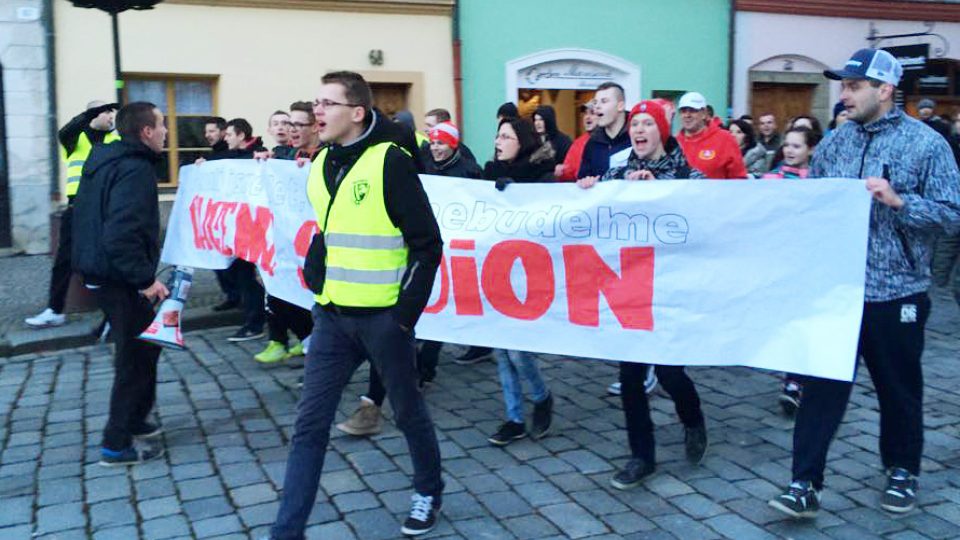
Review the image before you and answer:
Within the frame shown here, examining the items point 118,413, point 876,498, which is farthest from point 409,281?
point 876,498

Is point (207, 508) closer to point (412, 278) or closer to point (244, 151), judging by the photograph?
point (412, 278)

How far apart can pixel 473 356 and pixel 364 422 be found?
1953 mm

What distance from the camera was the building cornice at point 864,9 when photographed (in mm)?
17578

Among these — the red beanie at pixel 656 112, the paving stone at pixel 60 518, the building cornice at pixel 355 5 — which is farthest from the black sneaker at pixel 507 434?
the building cornice at pixel 355 5

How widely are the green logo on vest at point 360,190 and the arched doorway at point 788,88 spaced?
48.5ft

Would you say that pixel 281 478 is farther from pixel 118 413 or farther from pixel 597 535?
pixel 597 535

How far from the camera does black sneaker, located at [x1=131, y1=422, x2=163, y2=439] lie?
5625mm

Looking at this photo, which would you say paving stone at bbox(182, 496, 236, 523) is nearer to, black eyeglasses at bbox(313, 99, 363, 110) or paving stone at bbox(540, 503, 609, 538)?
paving stone at bbox(540, 503, 609, 538)

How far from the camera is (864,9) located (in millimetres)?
18516

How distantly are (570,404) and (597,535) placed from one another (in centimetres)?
207

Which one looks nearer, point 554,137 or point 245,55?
point 554,137

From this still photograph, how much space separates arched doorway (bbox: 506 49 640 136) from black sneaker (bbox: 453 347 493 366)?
8.45 metres

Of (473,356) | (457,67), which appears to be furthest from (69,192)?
(457,67)

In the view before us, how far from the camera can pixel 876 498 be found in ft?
15.6
